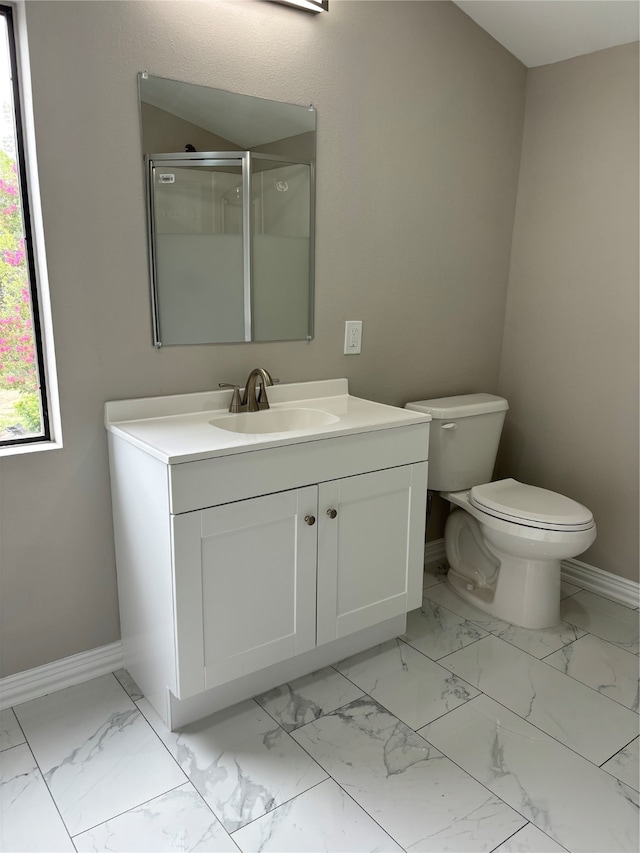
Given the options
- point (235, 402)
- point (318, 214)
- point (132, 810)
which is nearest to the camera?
point (132, 810)

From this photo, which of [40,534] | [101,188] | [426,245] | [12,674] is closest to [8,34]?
[101,188]

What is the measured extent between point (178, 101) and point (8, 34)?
0.45m

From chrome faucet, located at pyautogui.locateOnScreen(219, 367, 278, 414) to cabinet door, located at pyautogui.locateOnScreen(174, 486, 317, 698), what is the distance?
41cm

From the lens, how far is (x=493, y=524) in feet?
7.77

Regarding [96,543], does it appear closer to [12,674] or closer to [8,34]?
[12,674]

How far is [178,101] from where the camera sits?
1872mm

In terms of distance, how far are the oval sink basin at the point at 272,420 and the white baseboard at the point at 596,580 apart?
103 cm

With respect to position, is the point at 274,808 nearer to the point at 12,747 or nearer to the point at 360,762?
the point at 360,762

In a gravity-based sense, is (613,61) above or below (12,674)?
above

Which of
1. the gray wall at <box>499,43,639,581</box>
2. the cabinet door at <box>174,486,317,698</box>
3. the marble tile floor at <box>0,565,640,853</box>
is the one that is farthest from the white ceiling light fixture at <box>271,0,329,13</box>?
the marble tile floor at <box>0,565,640,853</box>

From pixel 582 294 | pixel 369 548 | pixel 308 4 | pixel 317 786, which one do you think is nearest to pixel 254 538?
pixel 369 548

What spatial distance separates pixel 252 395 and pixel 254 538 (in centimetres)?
53

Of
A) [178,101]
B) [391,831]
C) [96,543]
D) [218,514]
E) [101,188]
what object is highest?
[178,101]

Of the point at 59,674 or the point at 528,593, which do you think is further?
the point at 528,593
